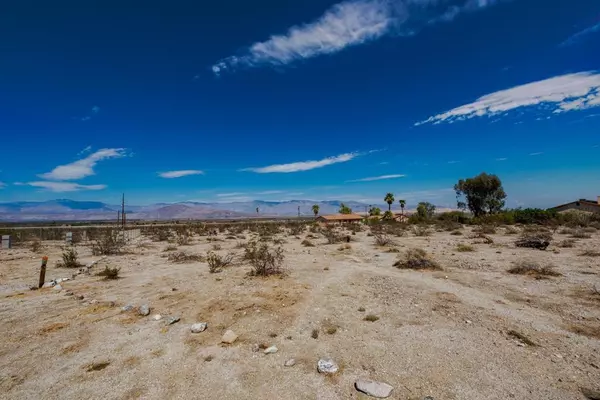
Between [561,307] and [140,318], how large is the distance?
1094 centimetres

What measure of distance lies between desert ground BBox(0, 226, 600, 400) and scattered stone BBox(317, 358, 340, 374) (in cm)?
7

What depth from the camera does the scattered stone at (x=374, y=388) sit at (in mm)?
4615

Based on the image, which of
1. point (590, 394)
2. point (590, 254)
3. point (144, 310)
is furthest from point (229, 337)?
point (590, 254)

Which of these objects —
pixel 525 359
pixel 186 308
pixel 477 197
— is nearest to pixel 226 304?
pixel 186 308

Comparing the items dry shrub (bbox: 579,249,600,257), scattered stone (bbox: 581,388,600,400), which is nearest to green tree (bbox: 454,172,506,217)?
dry shrub (bbox: 579,249,600,257)

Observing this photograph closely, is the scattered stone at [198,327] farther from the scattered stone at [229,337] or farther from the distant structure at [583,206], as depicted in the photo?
the distant structure at [583,206]

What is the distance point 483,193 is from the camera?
197ft

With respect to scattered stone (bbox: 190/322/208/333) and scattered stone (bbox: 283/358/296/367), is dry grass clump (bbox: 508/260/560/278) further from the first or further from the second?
scattered stone (bbox: 190/322/208/333)

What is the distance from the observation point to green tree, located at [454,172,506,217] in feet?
192

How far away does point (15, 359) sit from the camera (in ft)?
19.8

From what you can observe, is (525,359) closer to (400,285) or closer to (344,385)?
(344,385)

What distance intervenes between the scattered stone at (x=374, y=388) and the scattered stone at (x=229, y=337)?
2.87m

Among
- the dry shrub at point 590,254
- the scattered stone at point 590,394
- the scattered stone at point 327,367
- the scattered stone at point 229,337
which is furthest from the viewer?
the dry shrub at point 590,254

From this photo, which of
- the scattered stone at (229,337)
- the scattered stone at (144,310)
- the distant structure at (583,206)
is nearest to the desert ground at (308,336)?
the scattered stone at (229,337)
